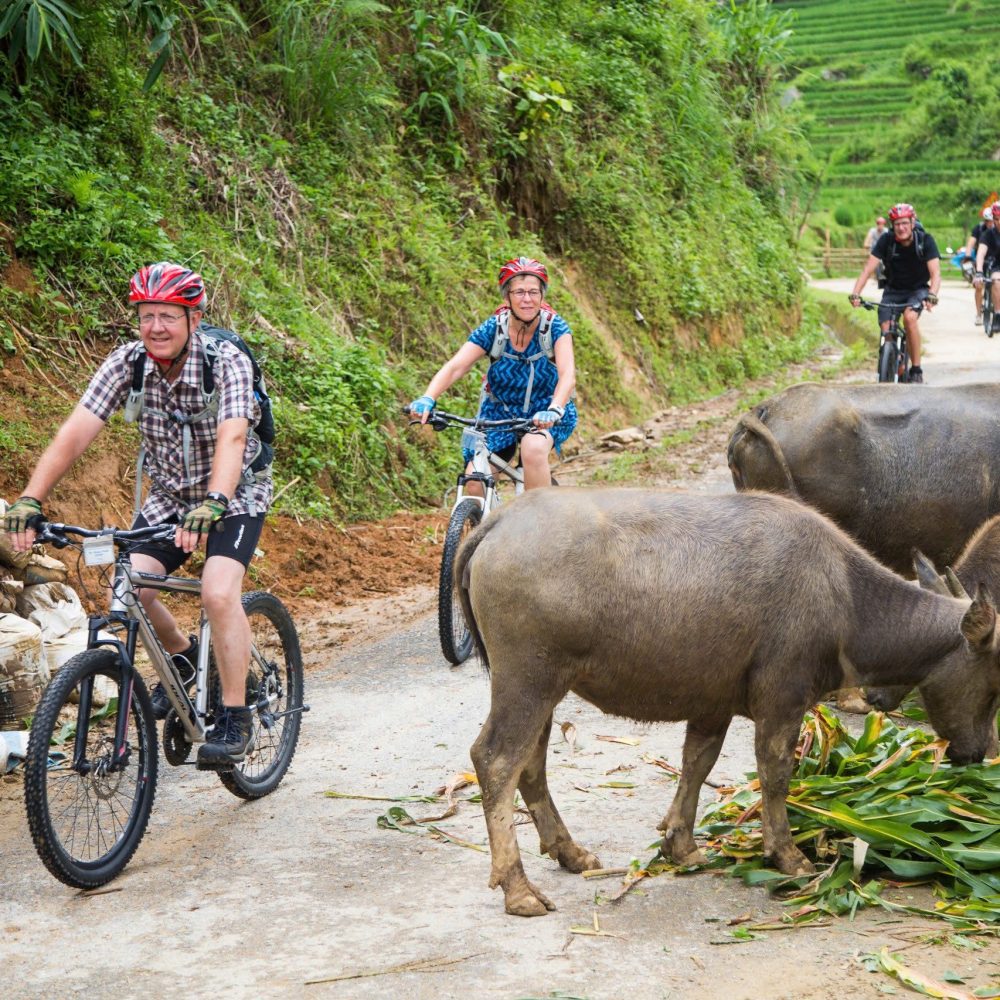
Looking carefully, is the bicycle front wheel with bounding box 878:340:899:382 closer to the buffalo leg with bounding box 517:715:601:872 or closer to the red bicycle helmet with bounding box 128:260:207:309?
the buffalo leg with bounding box 517:715:601:872

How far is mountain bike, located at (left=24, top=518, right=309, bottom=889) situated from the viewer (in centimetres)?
428

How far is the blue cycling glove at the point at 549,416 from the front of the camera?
660 cm

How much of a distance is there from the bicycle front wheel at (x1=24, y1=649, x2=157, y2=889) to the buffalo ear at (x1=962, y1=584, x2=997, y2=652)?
2903 mm

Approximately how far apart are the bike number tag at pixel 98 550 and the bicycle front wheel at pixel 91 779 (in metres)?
0.32

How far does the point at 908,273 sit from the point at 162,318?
9.33m

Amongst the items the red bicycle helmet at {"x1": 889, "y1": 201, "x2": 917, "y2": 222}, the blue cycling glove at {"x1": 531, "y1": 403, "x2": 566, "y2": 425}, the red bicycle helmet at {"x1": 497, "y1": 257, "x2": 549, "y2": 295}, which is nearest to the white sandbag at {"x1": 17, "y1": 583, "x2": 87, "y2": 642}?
the blue cycling glove at {"x1": 531, "y1": 403, "x2": 566, "y2": 425}

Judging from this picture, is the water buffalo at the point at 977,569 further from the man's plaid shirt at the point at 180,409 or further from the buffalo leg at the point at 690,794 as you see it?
the man's plaid shirt at the point at 180,409

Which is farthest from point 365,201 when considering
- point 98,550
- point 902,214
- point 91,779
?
point 91,779

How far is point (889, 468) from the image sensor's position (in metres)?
6.64

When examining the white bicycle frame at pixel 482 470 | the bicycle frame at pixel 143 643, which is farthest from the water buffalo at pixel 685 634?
the white bicycle frame at pixel 482 470

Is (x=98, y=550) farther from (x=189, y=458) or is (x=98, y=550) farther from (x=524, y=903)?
(x=524, y=903)

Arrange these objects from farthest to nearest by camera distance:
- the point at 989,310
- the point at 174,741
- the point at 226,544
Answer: the point at 989,310
the point at 174,741
the point at 226,544

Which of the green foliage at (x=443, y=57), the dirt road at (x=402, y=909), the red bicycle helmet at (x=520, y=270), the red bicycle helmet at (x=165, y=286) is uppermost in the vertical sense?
the green foliage at (x=443, y=57)

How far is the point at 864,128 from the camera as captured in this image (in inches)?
2445
